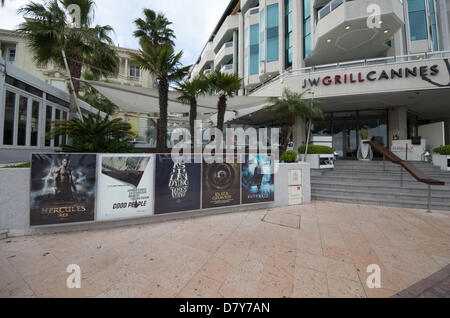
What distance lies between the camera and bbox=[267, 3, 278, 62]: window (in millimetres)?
17609

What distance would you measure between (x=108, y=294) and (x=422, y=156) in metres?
15.8

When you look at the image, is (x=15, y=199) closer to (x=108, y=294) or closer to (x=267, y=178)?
(x=108, y=294)

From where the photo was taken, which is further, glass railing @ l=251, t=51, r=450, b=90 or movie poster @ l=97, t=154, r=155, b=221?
glass railing @ l=251, t=51, r=450, b=90

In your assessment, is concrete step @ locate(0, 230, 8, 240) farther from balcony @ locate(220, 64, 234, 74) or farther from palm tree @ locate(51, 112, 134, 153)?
balcony @ locate(220, 64, 234, 74)

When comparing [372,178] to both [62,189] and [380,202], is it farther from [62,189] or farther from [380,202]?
[62,189]

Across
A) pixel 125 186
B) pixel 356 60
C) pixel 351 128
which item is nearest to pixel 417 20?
pixel 356 60

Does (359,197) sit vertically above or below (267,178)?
below

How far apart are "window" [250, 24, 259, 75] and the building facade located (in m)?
0.11

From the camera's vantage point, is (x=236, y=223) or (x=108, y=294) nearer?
(x=108, y=294)

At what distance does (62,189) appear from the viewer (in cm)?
359

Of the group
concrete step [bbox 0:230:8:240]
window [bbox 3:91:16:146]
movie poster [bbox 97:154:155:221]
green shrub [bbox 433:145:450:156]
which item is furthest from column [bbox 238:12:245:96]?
concrete step [bbox 0:230:8:240]

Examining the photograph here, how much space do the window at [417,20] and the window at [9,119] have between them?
26.8m

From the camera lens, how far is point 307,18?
15000 millimetres
